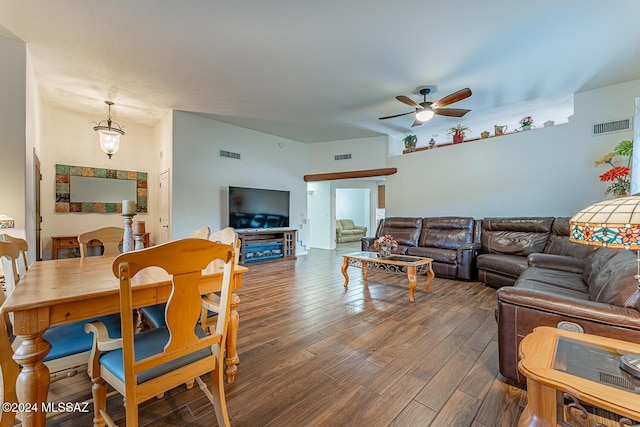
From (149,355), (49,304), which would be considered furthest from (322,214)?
(49,304)

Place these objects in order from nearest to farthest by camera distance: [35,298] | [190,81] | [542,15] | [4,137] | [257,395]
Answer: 1. [35,298]
2. [257,395]
3. [542,15]
4. [4,137]
5. [190,81]

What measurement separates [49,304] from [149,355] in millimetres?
Result: 454

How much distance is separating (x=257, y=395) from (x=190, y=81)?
12.9ft

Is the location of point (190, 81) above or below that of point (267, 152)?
above

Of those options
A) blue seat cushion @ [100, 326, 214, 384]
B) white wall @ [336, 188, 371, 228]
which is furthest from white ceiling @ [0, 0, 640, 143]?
white wall @ [336, 188, 371, 228]

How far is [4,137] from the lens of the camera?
9.13 ft

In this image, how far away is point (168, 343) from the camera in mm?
1140

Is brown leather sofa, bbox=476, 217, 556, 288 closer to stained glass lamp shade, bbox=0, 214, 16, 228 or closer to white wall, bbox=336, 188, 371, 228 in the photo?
stained glass lamp shade, bbox=0, 214, 16, 228

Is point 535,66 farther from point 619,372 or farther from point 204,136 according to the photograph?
point 204,136

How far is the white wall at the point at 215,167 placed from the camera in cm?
501

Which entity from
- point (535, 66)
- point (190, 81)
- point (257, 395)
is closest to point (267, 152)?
point (190, 81)

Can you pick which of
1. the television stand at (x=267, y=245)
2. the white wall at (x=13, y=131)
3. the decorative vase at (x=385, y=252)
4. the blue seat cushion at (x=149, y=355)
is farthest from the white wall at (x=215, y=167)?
the blue seat cushion at (x=149, y=355)

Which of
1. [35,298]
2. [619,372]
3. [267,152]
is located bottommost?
[619,372]

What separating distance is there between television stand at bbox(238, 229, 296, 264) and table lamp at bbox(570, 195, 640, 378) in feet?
16.9
